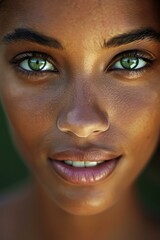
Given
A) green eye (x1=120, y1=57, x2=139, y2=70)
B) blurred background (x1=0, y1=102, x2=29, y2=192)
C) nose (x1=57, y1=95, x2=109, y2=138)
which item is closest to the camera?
nose (x1=57, y1=95, x2=109, y2=138)

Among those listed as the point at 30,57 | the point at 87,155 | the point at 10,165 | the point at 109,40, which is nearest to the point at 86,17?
the point at 109,40

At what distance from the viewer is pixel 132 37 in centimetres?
136

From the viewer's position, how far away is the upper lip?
1378 mm

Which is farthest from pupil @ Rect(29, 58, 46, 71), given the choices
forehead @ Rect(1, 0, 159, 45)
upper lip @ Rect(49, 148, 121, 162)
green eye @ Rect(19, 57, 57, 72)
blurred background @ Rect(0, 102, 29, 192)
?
blurred background @ Rect(0, 102, 29, 192)

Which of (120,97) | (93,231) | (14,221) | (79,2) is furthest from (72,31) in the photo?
(14,221)

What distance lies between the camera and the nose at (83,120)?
1321mm

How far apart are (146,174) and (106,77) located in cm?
73

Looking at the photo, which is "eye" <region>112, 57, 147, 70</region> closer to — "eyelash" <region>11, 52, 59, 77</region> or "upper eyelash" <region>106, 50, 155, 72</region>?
"upper eyelash" <region>106, 50, 155, 72</region>

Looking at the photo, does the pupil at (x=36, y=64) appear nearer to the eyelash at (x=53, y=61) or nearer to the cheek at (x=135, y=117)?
the eyelash at (x=53, y=61)

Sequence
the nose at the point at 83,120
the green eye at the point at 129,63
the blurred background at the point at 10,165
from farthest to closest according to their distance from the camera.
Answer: the blurred background at the point at 10,165 → the green eye at the point at 129,63 → the nose at the point at 83,120

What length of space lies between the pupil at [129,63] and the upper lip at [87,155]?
21 centimetres

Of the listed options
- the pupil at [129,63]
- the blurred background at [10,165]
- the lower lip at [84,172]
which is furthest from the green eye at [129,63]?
the blurred background at [10,165]

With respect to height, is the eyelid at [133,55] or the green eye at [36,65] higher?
the green eye at [36,65]

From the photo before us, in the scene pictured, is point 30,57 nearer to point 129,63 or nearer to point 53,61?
point 53,61
